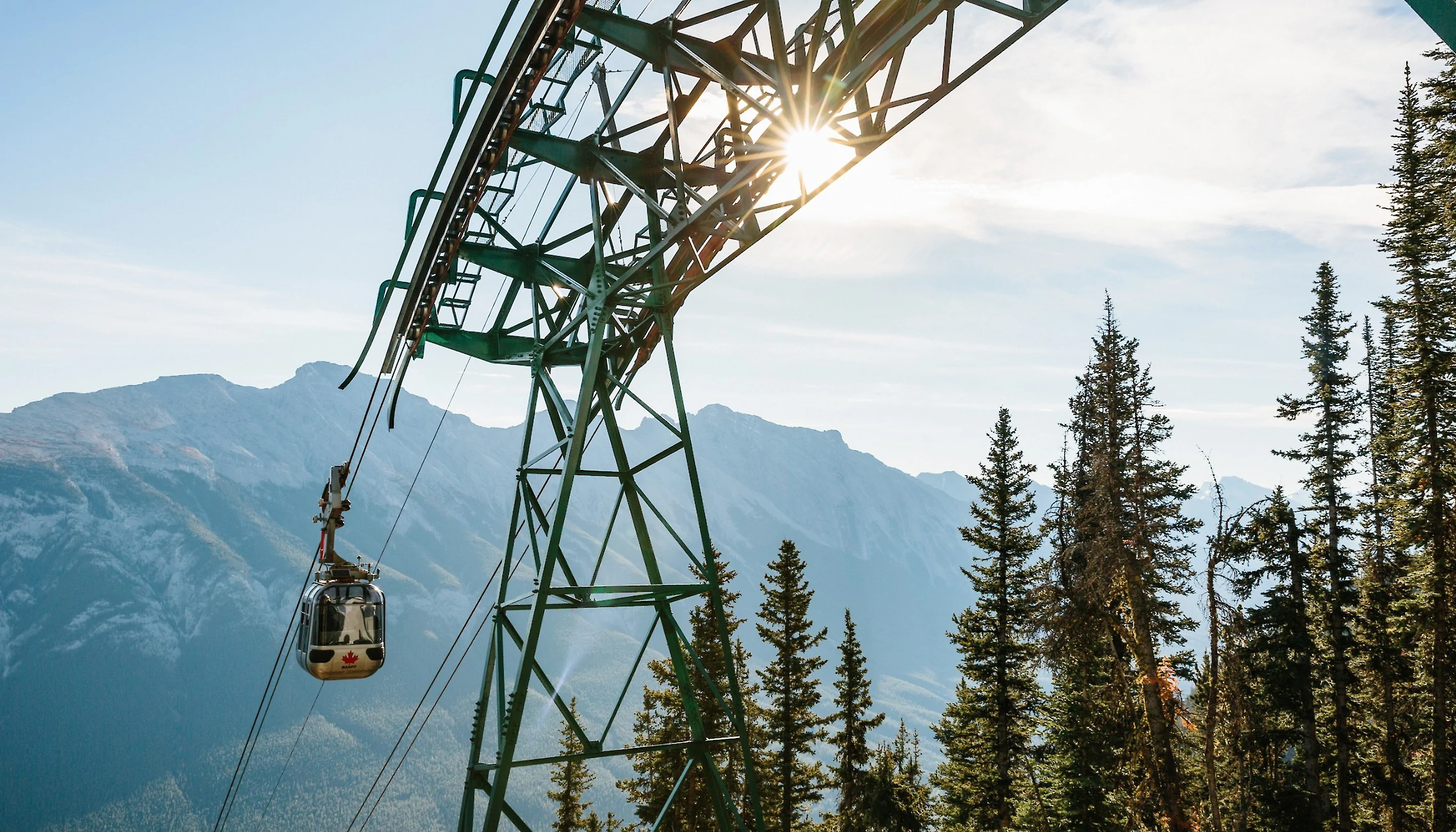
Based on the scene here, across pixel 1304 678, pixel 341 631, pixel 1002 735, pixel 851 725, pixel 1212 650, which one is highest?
pixel 1304 678

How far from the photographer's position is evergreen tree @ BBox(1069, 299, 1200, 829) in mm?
21672

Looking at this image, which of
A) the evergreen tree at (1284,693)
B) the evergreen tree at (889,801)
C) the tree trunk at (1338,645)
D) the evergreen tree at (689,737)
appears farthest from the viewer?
the evergreen tree at (689,737)

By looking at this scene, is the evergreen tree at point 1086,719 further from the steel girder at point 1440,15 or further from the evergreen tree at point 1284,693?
the steel girder at point 1440,15

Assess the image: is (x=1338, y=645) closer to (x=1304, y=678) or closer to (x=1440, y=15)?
(x=1304, y=678)

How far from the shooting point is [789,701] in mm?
32281

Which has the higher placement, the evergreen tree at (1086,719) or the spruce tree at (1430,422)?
the spruce tree at (1430,422)

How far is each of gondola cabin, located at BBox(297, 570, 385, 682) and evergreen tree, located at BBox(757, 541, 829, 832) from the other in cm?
1807

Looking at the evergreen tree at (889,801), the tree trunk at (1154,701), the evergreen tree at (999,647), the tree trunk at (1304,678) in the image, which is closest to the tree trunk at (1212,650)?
the tree trunk at (1154,701)

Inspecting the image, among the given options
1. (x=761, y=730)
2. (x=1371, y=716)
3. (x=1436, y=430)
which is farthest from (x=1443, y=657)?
(x=761, y=730)

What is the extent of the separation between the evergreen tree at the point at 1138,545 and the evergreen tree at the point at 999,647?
2142mm

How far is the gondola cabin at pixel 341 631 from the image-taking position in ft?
47.1

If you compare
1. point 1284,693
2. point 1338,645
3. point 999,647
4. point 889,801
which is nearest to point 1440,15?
point 999,647

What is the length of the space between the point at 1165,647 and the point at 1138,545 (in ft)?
44.8

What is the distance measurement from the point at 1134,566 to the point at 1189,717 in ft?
13.5
